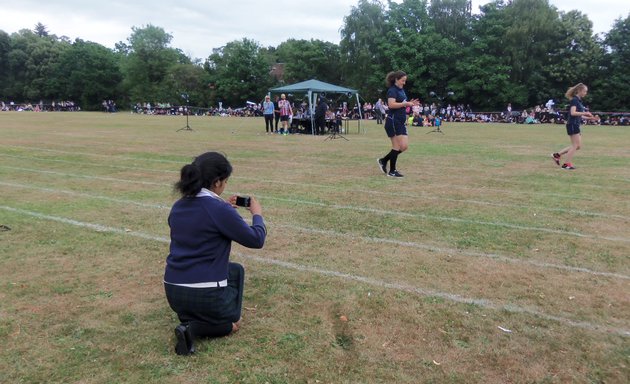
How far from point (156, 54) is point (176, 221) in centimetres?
8437

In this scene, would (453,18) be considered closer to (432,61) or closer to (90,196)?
(432,61)

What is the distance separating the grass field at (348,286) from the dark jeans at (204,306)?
0.46 ft

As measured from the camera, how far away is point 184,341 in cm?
302

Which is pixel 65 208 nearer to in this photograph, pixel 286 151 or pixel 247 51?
pixel 286 151

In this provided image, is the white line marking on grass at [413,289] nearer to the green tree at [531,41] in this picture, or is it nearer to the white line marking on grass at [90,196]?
the white line marking on grass at [90,196]

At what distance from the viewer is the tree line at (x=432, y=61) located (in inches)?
1825

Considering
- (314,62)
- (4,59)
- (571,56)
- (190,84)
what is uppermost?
(4,59)

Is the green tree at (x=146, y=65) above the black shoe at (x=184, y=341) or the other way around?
above

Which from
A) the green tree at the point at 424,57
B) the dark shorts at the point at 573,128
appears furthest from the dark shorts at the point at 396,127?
the green tree at the point at 424,57

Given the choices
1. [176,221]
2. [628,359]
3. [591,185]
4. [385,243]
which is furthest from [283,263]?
[591,185]

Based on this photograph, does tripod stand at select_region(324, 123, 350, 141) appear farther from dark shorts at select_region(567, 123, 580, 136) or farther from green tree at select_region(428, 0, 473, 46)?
green tree at select_region(428, 0, 473, 46)

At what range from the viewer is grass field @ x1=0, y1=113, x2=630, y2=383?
2965mm

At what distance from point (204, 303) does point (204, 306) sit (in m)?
0.02

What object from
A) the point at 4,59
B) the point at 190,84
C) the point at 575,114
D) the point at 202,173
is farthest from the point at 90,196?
the point at 4,59
